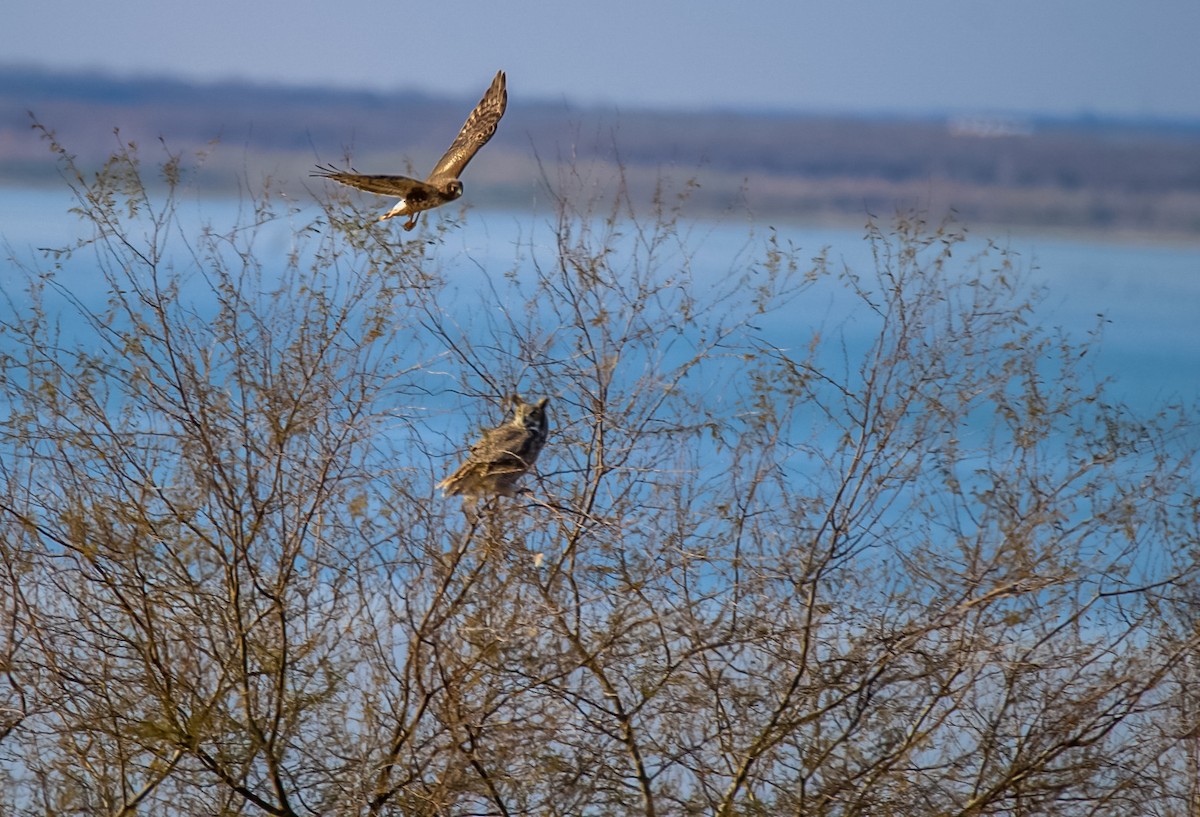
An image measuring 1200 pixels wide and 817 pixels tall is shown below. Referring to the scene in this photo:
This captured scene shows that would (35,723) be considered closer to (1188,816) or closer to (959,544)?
→ (959,544)

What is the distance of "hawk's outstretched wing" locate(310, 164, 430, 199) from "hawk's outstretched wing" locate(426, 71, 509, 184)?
0.56m

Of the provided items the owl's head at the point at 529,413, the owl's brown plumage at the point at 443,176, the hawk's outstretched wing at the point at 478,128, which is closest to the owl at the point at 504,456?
the owl's head at the point at 529,413

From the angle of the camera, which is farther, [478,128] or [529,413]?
[478,128]

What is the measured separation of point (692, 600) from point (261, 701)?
7.02 ft

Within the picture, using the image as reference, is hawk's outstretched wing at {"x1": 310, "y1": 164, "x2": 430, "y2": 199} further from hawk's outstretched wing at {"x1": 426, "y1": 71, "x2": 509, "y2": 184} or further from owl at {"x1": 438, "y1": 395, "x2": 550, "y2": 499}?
→ owl at {"x1": 438, "y1": 395, "x2": 550, "y2": 499}

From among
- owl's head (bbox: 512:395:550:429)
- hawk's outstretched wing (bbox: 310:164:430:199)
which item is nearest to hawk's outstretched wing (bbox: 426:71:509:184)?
hawk's outstretched wing (bbox: 310:164:430:199)

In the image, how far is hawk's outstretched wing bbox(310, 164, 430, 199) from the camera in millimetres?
5517

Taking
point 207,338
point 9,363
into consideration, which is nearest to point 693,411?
point 207,338

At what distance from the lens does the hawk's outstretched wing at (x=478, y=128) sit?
676 centimetres

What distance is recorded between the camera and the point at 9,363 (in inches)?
257

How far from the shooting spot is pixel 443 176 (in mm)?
6625

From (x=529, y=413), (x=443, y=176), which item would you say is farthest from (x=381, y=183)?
(x=529, y=413)

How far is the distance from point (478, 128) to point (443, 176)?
0.48 meters

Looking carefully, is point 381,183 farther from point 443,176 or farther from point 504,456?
point 504,456
